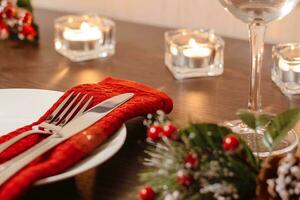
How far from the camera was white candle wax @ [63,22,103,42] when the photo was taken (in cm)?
105

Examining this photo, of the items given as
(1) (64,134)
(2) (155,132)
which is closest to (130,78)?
(1) (64,134)

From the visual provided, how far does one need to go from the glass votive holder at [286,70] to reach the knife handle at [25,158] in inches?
13.6

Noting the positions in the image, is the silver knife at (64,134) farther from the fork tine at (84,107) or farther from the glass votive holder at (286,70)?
the glass votive holder at (286,70)

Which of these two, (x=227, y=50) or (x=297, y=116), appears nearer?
(x=297, y=116)

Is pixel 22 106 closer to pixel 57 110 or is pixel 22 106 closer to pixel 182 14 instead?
pixel 57 110

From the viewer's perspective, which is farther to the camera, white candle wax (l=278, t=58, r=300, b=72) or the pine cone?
white candle wax (l=278, t=58, r=300, b=72)

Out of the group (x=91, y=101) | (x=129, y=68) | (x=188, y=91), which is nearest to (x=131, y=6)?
(x=129, y=68)

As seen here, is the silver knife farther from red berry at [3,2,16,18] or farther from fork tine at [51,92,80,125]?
red berry at [3,2,16,18]

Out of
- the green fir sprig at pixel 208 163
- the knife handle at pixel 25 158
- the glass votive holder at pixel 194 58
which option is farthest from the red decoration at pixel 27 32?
the green fir sprig at pixel 208 163

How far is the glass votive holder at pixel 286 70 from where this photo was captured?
90cm

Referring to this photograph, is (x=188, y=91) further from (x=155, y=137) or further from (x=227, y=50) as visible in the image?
(x=155, y=137)

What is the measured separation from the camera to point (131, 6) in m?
1.26

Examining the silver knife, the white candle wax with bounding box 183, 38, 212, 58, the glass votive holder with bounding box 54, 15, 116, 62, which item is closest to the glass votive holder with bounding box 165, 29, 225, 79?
the white candle wax with bounding box 183, 38, 212, 58

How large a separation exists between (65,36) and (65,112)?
34 centimetres
